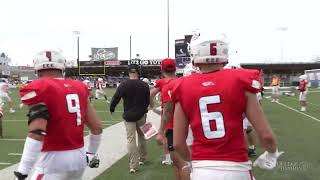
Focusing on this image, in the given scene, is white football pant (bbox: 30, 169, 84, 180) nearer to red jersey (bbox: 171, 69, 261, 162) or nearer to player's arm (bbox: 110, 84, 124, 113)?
red jersey (bbox: 171, 69, 261, 162)

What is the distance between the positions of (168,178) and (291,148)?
405cm

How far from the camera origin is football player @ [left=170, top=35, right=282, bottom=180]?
344 cm

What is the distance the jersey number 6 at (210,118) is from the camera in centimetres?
347

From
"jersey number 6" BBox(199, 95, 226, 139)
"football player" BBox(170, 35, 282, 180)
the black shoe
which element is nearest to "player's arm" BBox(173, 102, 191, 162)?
"football player" BBox(170, 35, 282, 180)

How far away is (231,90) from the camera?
3422 millimetres

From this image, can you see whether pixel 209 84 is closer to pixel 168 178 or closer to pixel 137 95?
pixel 168 178

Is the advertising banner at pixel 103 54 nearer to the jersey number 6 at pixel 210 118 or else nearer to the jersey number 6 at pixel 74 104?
the jersey number 6 at pixel 74 104

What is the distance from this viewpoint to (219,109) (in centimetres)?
347

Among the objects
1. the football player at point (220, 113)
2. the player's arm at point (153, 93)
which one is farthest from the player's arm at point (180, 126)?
the player's arm at point (153, 93)

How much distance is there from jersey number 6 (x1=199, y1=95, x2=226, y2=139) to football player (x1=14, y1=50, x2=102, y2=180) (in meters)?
1.17

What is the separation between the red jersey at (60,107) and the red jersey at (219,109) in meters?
1.01

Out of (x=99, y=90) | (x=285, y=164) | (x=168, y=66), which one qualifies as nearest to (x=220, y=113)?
(x=168, y=66)

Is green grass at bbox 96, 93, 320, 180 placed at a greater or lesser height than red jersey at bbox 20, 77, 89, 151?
lesser

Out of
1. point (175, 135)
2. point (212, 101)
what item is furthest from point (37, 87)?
point (212, 101)
